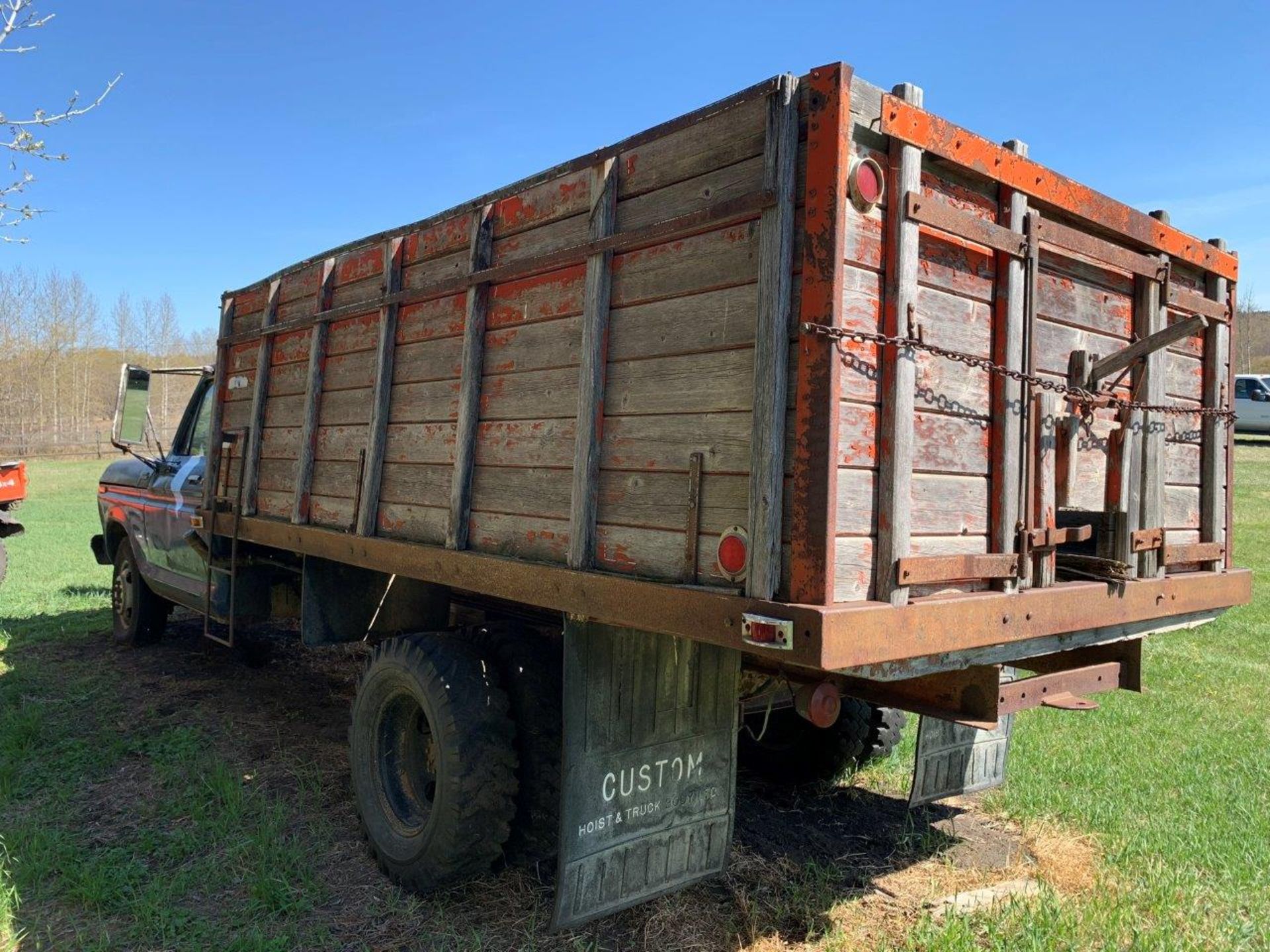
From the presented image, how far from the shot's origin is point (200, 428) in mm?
6246

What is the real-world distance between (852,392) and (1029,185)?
3.35 feet

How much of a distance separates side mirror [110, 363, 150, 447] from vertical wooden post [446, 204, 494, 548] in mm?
3396

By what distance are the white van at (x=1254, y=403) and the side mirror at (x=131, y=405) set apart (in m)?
28.1

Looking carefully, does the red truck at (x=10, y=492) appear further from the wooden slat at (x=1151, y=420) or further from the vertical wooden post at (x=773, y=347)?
the wooden slat at (x=1151, y=420)

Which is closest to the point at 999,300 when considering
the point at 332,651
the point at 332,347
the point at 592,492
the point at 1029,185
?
the point at 1029,185

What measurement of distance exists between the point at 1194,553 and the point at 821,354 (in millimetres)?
2094

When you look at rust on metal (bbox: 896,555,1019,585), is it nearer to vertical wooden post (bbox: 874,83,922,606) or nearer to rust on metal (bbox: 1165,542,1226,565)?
vertical wooden post (bbox: 874,83,922,606)

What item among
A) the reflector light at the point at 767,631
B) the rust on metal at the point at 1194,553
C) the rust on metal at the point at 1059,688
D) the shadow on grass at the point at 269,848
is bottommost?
the shadow on grass at the point at 269,848

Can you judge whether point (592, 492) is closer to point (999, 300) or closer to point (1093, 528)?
point (999, 300)

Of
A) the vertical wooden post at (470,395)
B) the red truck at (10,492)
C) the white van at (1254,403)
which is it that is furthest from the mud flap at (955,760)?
the white van at (1254,403)

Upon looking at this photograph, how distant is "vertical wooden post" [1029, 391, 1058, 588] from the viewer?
106 inches

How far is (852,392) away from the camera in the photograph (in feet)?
7.23

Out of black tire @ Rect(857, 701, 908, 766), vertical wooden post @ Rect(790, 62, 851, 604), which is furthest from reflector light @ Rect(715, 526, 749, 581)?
black tire @ Rect(857, 701, 908, 766)

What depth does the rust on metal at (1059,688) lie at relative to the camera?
2742 mm
